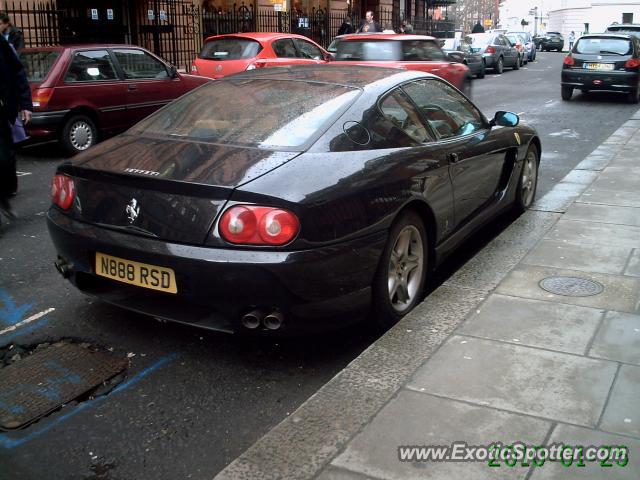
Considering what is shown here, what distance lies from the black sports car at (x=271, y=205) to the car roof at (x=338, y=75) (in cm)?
2

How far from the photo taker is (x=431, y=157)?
470 cm

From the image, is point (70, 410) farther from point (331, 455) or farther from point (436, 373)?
point (436, 373)

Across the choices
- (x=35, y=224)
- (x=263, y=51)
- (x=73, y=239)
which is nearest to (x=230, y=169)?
(x=73, y=239)

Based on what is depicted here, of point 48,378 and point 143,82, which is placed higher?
point 143,82

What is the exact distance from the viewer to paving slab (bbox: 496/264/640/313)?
4.54 meters

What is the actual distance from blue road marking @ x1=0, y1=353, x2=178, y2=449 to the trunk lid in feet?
2.45

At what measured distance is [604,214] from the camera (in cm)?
684

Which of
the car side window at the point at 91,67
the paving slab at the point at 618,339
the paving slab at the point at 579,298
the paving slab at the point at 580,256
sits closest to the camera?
the paving slab at the point at 618,339

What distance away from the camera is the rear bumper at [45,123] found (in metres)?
9.97

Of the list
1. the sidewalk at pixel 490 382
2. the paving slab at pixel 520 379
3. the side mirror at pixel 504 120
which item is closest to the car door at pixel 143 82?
the side mirror at pixel 504 120

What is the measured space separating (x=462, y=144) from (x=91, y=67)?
7208 millimetres

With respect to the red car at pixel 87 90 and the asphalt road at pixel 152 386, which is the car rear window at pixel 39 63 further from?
the asphalt road at pixel 152 386

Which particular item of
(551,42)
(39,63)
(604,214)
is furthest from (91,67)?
(551,42)

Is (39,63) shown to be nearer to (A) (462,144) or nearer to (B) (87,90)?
(B) (87,90)
